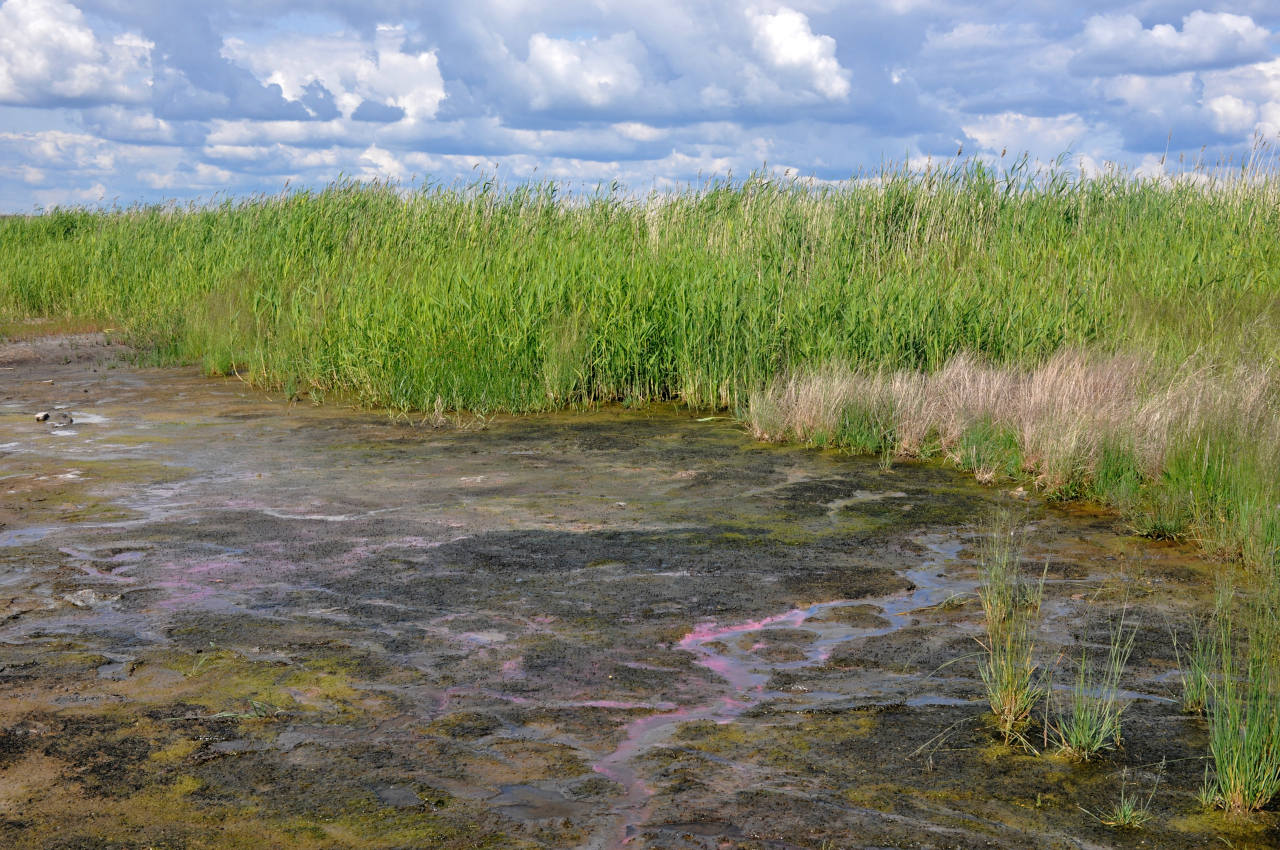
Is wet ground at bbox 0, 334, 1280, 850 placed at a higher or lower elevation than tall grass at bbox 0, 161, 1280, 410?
lower

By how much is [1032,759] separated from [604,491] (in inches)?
162

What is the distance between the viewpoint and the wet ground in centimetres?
315

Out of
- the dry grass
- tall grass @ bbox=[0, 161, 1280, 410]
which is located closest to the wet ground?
the dry grass

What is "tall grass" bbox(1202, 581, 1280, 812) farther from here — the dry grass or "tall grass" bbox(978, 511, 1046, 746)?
the dry grass

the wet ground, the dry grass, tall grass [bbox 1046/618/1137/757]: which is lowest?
the wet ground

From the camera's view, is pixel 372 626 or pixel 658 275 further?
pixel 658 275

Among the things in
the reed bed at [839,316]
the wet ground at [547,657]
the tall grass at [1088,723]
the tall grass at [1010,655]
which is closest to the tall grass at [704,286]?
the reed bed at [839,316]

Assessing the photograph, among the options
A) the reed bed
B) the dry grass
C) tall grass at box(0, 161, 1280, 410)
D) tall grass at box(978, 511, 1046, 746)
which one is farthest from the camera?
tall grass at box(0, 161, 1280, 410)

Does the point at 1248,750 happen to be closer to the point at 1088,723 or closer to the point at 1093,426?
the point at 1088,723

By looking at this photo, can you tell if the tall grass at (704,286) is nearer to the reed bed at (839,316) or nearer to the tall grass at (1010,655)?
the reed bed at (839,316)

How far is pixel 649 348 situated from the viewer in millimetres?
10844

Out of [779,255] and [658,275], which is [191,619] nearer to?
[658,275]

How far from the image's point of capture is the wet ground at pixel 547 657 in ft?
10.3

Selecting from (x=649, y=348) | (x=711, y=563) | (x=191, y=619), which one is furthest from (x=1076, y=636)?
(x=649, y=348)
